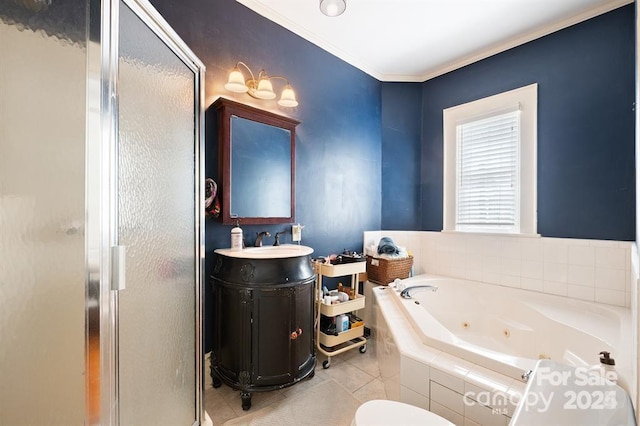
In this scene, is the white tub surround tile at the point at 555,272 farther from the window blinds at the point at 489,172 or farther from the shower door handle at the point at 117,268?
the shower door handle at the point at 117,268

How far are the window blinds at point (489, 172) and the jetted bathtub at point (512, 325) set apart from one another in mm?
645

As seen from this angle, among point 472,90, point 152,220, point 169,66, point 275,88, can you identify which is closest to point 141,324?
point 152,220

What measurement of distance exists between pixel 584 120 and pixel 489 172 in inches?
29.4

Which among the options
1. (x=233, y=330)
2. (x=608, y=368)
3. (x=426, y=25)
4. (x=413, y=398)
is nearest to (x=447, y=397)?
(x=413, y=398)

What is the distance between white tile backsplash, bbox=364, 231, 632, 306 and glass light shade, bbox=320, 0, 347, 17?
2027 millimetres

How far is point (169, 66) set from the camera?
1.17 m

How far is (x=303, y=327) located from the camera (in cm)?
177

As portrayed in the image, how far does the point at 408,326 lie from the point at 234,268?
3.80ft

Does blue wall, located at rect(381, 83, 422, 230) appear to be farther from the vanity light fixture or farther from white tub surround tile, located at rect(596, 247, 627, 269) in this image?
white tub surround tile, located at rect(596, 247, 627, 269)

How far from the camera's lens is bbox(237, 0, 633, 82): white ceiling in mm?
2121

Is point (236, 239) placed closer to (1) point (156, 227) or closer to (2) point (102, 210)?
(1) point (156, 227)

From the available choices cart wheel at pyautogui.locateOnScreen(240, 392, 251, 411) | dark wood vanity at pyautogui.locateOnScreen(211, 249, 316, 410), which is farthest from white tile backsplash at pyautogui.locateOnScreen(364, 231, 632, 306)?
cart wheel at pyautogui.locateOnScreen(240, 392, 251, 411)

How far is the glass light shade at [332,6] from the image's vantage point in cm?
188

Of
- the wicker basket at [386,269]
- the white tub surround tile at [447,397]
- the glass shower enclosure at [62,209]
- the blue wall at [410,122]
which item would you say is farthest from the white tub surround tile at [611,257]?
the glass shower enclosure at [62,209]
